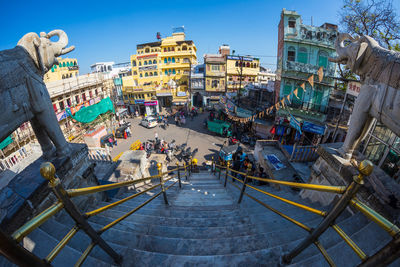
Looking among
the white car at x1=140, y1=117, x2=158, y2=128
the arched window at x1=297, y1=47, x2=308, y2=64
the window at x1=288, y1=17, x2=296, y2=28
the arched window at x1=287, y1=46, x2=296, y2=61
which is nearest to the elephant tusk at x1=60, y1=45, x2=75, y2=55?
the arched window at x1=287, y1=46, x2=296, y2=61

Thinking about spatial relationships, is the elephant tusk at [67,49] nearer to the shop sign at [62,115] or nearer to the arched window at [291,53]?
the arched window at [291,53]

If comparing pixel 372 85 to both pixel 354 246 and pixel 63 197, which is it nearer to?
pixel 354 246

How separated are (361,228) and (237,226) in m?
1.95

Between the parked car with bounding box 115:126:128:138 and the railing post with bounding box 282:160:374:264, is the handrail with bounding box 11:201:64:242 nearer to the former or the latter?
the railing post with bounding box 282:160:374:264

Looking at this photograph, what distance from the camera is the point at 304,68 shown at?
14953 mm

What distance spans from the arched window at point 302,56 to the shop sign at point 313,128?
18.4 ft

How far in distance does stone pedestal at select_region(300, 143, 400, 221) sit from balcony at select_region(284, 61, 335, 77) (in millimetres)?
12832

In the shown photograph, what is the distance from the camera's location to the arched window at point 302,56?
15133mm

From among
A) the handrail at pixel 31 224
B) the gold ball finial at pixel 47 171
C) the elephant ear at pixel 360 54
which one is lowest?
the handrail at pixel 31 224

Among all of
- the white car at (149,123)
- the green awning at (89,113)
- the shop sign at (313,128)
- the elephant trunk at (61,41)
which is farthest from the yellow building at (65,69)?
the shop sign at (313,128)

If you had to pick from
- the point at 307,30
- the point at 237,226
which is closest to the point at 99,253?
the point at 237,226

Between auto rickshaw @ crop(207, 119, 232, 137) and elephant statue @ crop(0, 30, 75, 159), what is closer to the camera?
elephant statue @ crop(0, 30, 75, 159)

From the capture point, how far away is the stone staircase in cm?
218

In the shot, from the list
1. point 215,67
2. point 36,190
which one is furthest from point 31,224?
point 215,67
